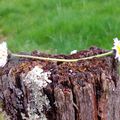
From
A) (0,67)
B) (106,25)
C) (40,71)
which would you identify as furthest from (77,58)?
(106,25)

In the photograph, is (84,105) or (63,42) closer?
(84,105)

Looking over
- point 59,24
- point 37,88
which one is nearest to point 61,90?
point 37,88

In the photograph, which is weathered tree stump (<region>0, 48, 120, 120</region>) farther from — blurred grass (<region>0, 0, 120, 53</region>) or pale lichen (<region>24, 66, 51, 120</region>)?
blurred grass (<region>0, 0, 120, 53</region>)

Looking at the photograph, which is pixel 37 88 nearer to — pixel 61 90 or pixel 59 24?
pixel 61 90

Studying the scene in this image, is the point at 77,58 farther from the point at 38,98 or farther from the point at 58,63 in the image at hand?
the point at 38,98

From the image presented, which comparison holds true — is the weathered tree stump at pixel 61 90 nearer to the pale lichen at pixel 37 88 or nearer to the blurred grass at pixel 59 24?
the pale lichen at pixel 37 88

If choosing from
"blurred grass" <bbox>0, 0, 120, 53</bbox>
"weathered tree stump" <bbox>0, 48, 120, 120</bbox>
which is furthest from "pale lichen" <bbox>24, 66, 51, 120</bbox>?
"blurred grass" <bbox>0, 0, 120, 53</bbox>

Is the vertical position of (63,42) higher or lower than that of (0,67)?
higher
